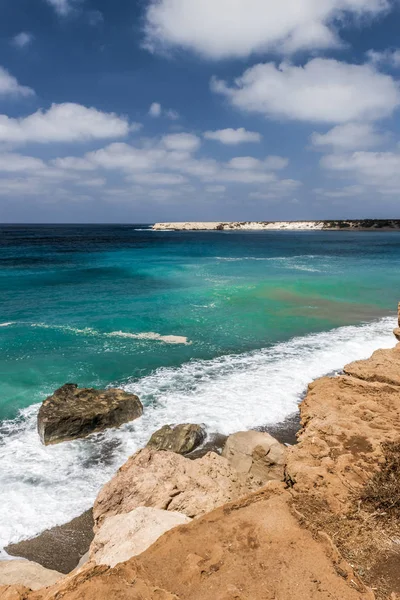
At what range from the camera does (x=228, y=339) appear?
19297mm

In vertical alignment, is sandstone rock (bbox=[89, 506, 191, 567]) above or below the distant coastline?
below

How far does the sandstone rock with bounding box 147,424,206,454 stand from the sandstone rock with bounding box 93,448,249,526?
219cm

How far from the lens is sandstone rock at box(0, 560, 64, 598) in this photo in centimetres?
571

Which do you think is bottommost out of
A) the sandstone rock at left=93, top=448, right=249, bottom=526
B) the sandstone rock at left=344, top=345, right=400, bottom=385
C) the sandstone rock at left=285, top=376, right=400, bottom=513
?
the sandstone rock at left=93, top=448, right=249, bottom=526

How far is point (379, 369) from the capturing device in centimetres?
1040

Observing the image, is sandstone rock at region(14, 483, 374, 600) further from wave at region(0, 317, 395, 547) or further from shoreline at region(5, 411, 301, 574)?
wave at region(0, 317, 395, 547)

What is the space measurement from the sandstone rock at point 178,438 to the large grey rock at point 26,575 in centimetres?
426

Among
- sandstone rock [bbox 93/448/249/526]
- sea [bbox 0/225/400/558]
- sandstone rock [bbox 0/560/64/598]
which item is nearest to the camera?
sandstone rock [bbox 0/560/64/598]

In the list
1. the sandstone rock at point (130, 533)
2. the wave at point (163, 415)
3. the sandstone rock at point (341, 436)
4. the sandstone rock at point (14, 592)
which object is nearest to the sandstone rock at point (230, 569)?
the sandstone rock at point (14, 592)

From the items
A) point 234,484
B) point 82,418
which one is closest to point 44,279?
point 82,418

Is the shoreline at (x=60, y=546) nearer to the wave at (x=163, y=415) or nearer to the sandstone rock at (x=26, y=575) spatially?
the wave at (x=163, y=415)

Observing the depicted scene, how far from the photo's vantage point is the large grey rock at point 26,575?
5.73 meters

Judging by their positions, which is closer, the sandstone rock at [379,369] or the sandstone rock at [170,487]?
the sandstone rock at [170,487]

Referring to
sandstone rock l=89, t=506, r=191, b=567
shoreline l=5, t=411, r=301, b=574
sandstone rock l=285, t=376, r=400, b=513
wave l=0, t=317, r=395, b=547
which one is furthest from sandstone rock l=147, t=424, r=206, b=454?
sandstone rock l=89, t=506, r=191, b=567
